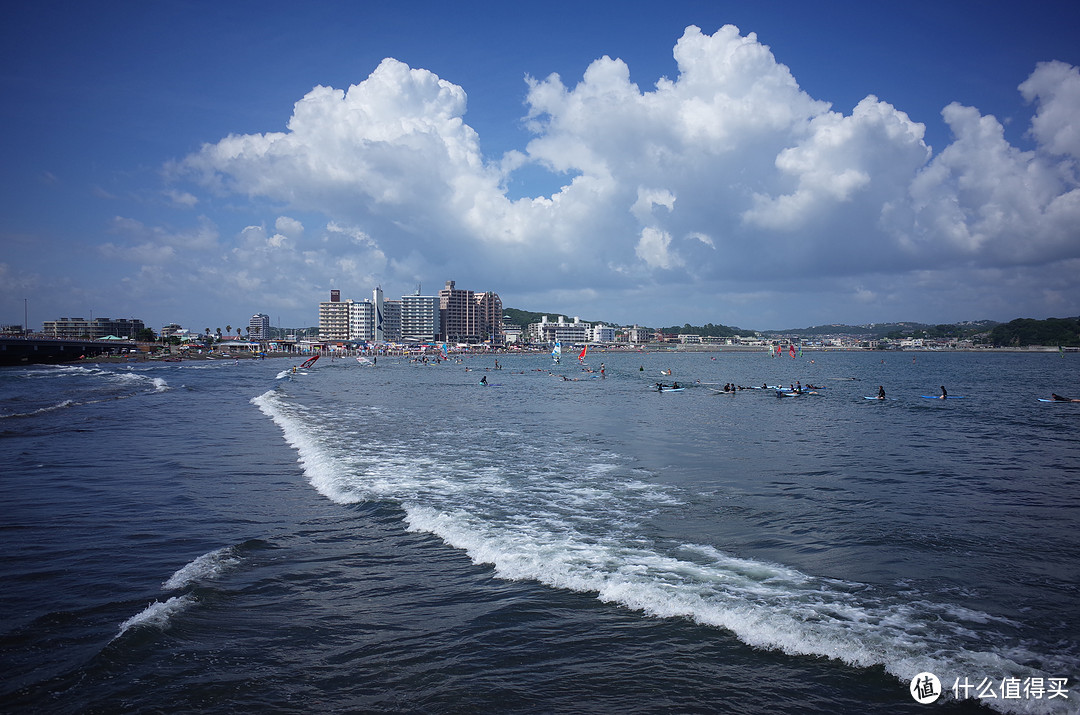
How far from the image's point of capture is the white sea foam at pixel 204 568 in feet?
29.3

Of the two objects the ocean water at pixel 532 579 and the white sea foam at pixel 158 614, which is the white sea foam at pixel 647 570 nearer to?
the ocean water at pixel 532 579

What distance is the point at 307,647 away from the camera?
7.14 meters

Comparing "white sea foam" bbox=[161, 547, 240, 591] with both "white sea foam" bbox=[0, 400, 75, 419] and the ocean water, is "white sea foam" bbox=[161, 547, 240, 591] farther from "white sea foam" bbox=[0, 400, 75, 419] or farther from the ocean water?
"white sea foam" bbox=[0, 400, 75, 419]

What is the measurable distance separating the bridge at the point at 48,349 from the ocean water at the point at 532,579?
347ft

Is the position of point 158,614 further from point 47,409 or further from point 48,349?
point 48,349

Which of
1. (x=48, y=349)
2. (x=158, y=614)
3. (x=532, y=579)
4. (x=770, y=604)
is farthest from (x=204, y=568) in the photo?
(x=48, y=349)

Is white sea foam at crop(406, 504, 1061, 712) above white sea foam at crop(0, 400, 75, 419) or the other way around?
the other way around

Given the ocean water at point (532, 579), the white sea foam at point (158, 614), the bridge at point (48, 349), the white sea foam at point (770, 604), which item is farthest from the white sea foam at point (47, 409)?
the bridge at point (48, 349)

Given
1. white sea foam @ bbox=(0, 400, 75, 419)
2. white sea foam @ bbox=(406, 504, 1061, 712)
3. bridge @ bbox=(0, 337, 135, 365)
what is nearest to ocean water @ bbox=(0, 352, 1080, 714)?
white sea foam @ bbox=(406, 504, 1061, 712)

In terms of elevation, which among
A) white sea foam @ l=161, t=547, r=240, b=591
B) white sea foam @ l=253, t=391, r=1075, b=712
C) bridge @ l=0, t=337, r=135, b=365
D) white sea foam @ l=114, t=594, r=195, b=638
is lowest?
white sea foam @ l=253, t=391, r=1075, b=712

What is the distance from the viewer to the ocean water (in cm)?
644

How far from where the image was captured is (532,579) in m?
9.55

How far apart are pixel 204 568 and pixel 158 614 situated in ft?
5.76

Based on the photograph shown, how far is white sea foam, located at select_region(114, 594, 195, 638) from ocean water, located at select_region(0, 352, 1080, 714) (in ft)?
0.16
